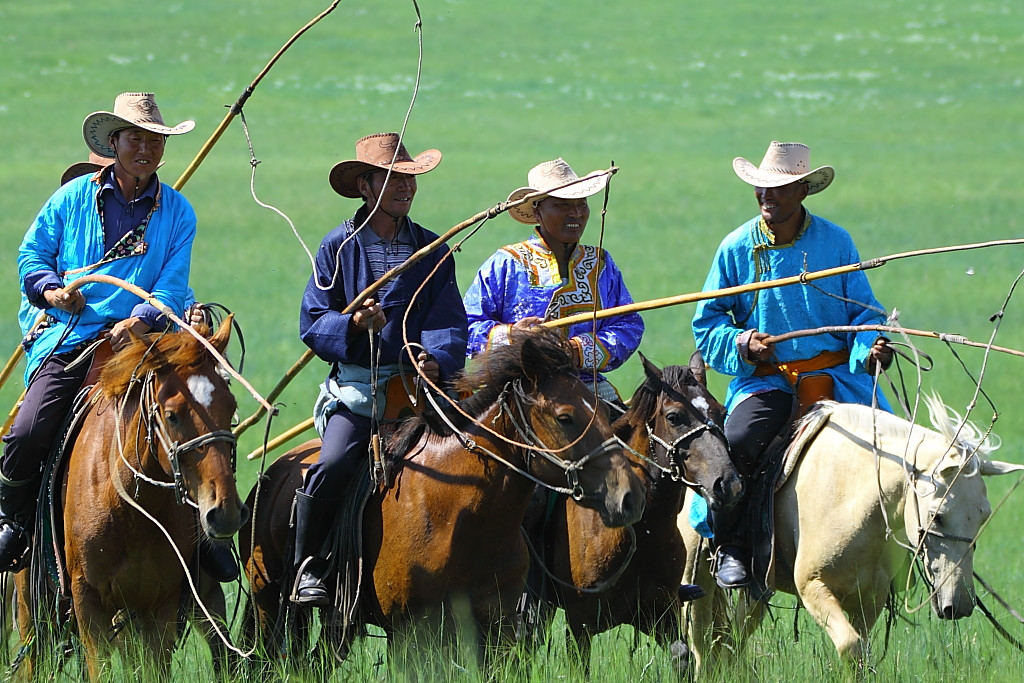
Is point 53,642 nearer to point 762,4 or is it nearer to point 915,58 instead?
point 915,58

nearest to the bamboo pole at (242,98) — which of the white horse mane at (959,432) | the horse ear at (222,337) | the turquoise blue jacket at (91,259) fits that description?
the turquoise blue jacket at (91,259)

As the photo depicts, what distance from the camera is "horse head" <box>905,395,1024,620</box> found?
656cm

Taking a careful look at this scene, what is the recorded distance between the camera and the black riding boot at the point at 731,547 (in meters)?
7.33

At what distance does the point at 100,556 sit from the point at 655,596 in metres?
2.62

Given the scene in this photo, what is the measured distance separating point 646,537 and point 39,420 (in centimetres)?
289

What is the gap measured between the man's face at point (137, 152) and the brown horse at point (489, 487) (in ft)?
5.91

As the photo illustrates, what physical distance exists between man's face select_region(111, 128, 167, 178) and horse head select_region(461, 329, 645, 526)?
1.89 metres

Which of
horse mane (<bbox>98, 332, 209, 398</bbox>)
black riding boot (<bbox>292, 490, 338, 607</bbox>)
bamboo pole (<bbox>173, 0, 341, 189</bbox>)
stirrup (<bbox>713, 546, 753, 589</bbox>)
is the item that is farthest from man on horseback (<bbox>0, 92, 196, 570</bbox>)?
stirrup (<bbox>713, 546, 753, 589</bbox>)

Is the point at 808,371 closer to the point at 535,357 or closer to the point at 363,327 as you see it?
the point at 535,357

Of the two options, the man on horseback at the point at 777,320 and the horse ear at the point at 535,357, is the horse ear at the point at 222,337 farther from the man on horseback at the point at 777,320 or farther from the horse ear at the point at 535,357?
the man on horseback at the point at 777,320

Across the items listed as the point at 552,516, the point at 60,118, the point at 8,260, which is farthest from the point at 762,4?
the point at 552,516

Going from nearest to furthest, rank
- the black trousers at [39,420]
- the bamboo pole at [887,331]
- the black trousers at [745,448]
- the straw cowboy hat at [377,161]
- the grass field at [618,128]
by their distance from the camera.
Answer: the bamboo pole at [887,331] < the black trousers at [39,420] < the straw cowboy hat at [377,161] < the black trousers at [745,448] < the grass field at [618,128]

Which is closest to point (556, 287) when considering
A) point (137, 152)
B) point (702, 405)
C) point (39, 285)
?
point (702, 405)

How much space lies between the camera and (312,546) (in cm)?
647
